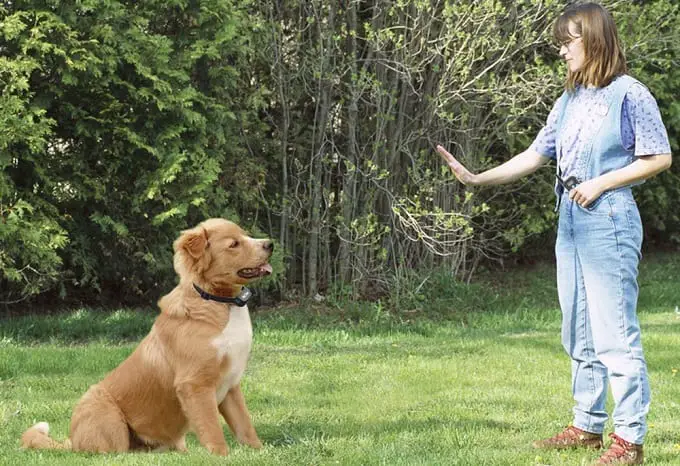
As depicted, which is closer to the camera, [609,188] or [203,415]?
[609,188]

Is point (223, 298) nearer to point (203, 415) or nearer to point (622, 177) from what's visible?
point (203, 415)

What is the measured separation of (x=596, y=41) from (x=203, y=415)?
263 cm

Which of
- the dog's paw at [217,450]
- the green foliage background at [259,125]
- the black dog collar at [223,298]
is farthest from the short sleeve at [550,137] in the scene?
the green foliage background at [259,125]

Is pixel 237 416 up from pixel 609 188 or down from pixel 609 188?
down

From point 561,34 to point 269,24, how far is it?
5.94 meters

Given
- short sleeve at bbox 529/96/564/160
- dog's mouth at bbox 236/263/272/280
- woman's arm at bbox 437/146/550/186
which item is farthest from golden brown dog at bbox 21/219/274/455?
short sleeve at bbox 529/96/564/160

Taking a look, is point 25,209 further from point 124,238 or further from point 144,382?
point 144,382

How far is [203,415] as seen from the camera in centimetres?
456

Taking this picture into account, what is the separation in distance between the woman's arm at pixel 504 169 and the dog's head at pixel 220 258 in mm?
1058

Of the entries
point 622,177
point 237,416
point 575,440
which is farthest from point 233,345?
point 622,177

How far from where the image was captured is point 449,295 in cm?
1067

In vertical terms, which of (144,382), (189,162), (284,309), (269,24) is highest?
(269,24)

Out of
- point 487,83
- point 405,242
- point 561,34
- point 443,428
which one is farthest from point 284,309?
point 561,34

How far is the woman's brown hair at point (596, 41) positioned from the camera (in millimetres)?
4176
